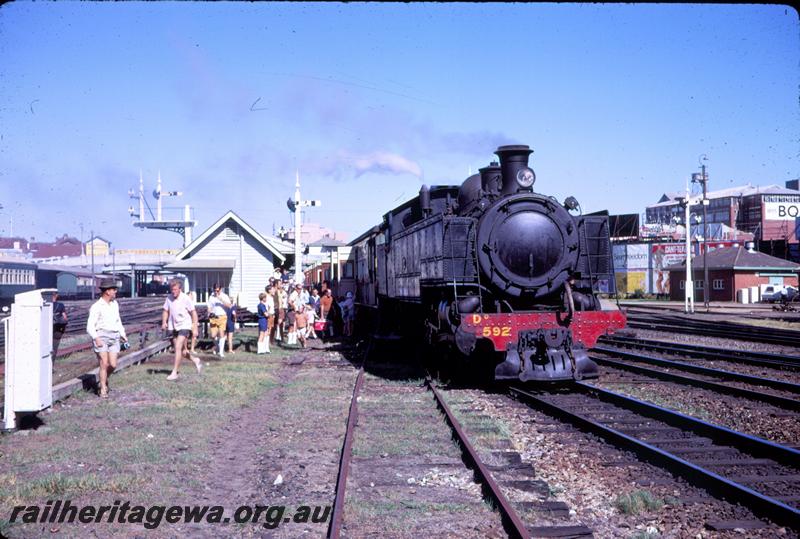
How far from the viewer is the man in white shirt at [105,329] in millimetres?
10375

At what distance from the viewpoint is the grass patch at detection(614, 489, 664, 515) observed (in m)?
5.45

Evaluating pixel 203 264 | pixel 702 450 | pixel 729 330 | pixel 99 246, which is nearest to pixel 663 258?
pixel 729 330

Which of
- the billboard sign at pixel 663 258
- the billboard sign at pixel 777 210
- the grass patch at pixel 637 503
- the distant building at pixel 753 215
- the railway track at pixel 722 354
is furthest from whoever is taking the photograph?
the billboard sign at pixel 777 210

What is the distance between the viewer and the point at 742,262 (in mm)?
50156

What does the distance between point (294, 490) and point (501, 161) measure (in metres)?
7.06

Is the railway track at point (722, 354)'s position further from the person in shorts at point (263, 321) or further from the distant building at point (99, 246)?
the distant building at point (99, 246)

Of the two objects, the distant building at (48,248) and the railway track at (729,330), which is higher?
the distant building at (48,248)

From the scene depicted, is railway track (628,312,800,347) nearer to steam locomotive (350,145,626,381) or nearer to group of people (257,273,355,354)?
steam locomotive (350,145,626,381)

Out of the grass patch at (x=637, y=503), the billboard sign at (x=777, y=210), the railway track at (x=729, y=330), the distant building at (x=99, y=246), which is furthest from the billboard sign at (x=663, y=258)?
the distant building at (x=99, y=246)

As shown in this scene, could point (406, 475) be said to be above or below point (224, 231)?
below

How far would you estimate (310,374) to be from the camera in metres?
13.9

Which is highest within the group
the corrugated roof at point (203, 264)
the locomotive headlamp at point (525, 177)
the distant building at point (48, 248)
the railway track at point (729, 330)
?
the distant building at point (48, 248)

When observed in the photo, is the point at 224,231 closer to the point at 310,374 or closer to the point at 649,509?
the point at 310,374

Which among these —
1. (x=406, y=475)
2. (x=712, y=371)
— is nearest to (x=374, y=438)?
(x=406, y=475)
